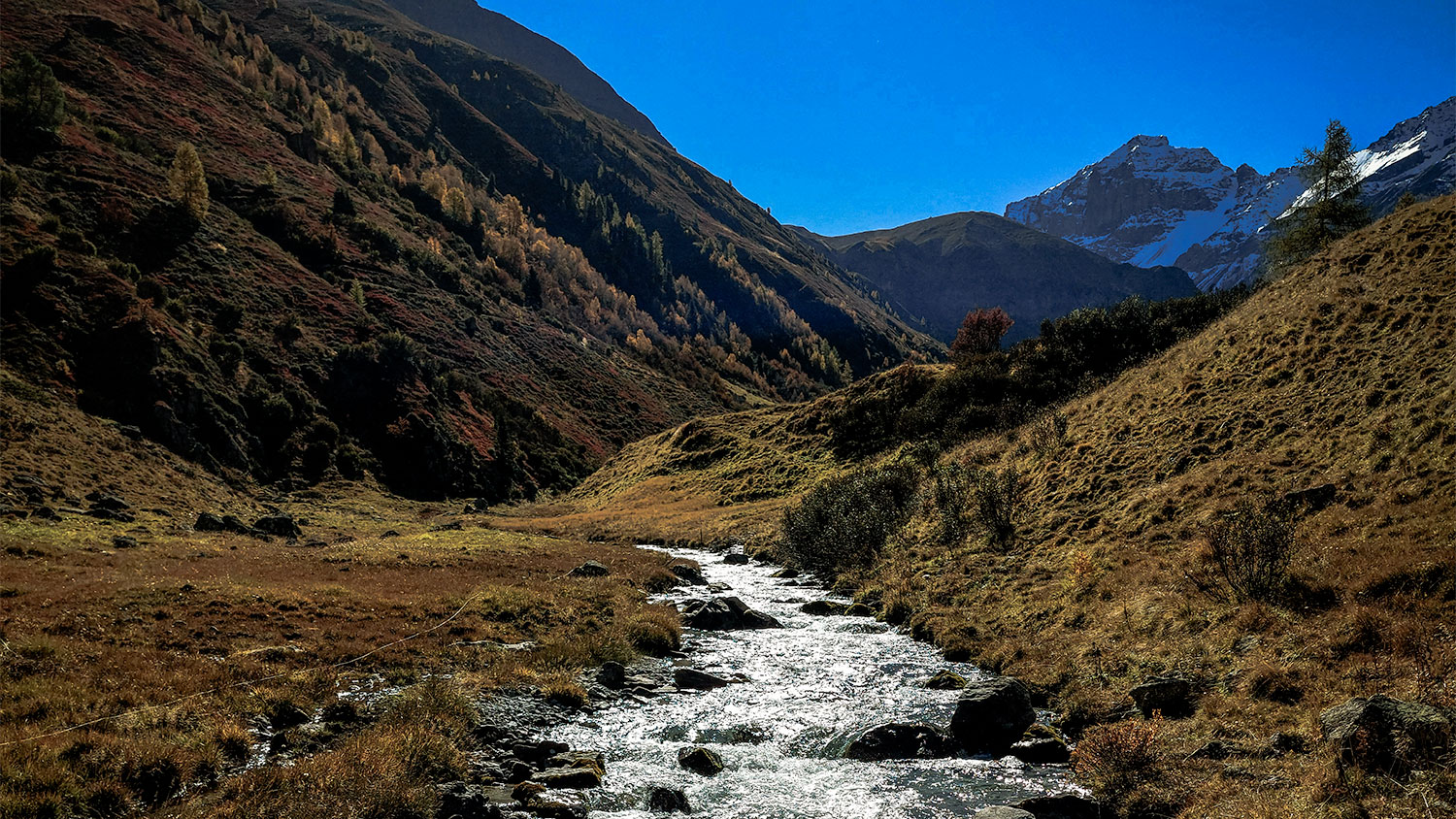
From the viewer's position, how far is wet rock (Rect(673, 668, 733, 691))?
60.1 feet

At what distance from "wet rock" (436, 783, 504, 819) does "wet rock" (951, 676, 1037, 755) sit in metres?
9.59

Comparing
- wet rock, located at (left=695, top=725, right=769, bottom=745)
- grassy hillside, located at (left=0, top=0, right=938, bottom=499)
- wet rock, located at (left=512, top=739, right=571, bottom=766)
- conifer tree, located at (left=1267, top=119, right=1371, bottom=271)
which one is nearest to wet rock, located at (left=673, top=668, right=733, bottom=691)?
wet rock, located at (left=695, top=725, right=769, bottom=745)

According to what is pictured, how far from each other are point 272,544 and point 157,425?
30.3 meters

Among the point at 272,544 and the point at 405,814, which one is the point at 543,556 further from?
the point at 405,814

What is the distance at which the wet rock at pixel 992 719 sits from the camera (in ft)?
44.9

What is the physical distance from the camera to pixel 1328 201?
159ft

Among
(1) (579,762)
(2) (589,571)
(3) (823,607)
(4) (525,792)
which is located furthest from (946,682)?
(2) (589,571)

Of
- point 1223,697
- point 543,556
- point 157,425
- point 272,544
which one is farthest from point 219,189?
point 1223,697

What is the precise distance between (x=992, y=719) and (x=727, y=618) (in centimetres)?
1348

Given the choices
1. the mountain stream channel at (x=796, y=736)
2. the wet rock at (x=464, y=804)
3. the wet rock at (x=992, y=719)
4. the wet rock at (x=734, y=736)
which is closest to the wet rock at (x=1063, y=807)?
the mountain stream channel at (x=796, y=736)

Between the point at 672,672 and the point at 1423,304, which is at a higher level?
the point at 1423,304

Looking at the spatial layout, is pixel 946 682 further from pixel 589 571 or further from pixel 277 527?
pixel 277 527

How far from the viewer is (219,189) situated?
104m

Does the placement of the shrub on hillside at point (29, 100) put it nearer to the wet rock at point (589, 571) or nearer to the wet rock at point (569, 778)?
the wet rock at point (589, 571)
